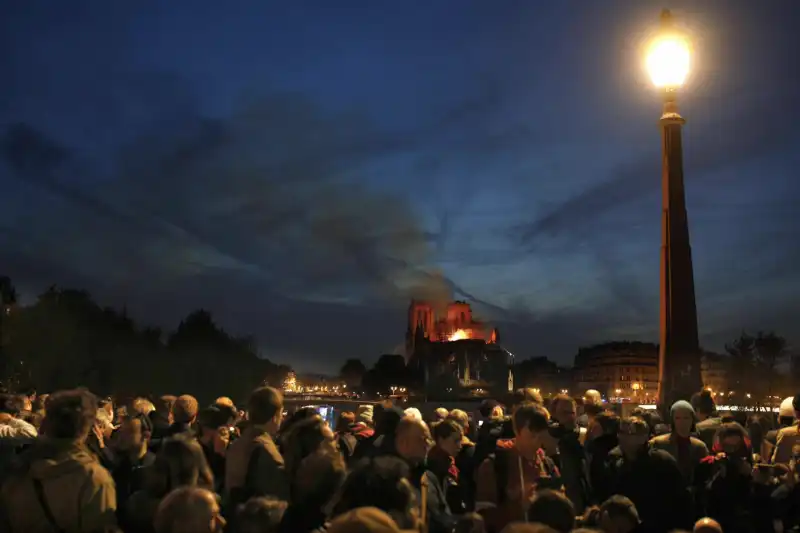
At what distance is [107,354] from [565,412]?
56255 mm

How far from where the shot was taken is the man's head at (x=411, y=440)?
19.3 feet

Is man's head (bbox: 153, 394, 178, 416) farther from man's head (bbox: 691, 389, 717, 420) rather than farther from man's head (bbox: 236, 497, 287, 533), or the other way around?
man's head (bbox: 691, 389, 717, 420)

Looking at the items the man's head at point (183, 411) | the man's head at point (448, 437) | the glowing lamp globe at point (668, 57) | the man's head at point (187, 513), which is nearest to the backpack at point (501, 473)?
the man's head at point (448, 437)

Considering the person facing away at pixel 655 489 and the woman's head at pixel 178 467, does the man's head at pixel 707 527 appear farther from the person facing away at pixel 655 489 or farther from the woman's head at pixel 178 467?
the woman's head at pixel 178 467

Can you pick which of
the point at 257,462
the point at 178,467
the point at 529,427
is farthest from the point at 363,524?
the point at 529,427

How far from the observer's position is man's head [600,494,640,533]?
5.12 meters

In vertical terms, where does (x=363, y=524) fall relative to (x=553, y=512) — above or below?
above

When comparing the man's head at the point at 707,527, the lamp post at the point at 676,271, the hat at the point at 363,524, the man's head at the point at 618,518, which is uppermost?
the lamp post at the point at 676,271

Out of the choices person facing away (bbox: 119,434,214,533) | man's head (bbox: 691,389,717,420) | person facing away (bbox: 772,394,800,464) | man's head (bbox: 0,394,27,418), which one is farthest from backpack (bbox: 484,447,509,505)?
man's head (bbox: 0,394,27,418)

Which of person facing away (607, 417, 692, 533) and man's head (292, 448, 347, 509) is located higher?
man's head (292, 448, 347, 509)

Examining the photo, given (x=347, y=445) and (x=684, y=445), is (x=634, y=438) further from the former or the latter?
(x=347, y=445)

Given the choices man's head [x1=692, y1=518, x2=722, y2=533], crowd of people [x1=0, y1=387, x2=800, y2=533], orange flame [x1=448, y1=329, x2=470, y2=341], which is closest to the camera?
crowd of people [x1=0, y1=387, x2=800, y2=533]

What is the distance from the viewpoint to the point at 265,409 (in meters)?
6.08

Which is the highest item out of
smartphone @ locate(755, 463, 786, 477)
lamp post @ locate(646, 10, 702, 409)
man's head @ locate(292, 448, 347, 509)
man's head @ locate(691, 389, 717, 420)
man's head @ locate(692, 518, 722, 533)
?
lamp post @ locate(646, 10, 702, 409)
